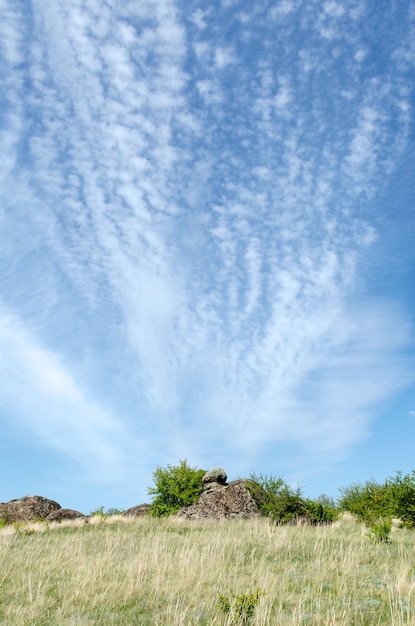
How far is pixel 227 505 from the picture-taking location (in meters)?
27.3

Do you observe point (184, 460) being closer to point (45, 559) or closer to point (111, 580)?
point (45, 559)

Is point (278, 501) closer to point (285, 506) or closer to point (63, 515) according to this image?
point (285, 506)

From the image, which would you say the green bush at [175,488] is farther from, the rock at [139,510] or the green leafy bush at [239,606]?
the green leafy bush at [239,606]

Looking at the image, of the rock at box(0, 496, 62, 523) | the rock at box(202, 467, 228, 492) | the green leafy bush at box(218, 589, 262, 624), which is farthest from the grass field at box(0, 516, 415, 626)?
the rock at box(202, 467, 228, 492)

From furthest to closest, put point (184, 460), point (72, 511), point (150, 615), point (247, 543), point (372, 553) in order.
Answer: point (184, 460), point (72, 511), point (247, 543), point (372, 553), point (150, 615)

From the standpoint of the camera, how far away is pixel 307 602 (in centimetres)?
930

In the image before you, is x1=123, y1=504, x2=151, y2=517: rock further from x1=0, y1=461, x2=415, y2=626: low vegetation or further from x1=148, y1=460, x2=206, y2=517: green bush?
x1=0, y1=461, x2=415, y2=626: low vegetation

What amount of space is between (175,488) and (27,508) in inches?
369

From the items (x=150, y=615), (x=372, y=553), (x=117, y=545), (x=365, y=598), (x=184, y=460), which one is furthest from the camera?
(x=184, y=460)

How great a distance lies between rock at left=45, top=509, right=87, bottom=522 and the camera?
29.6 metres

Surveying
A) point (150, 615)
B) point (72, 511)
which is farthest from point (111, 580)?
point (72, 511)

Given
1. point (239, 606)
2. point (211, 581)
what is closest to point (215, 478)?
point (211, 581)

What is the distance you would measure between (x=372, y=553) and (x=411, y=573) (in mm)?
2191

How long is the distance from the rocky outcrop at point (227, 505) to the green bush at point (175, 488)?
357 cm
